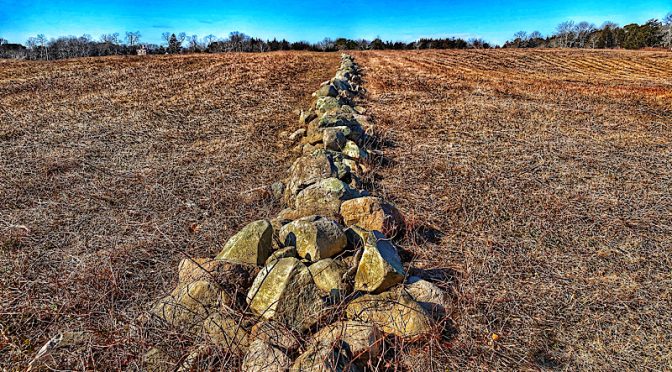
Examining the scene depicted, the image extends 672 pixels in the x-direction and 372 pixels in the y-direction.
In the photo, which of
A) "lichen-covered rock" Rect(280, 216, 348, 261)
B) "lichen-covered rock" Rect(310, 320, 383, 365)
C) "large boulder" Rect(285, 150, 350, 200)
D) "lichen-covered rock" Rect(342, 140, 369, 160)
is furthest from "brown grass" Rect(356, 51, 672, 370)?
"lichen-covered rock" Rect(280, 216, 348, 261)

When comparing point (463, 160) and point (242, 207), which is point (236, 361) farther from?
point (463, 160)

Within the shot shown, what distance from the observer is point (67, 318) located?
2.78 m

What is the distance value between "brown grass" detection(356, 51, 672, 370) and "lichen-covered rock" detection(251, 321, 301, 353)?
793 millimetres

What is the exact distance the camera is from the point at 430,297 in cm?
279

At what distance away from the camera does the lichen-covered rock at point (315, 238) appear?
2.99 meters

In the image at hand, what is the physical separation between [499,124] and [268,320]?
7126 mm

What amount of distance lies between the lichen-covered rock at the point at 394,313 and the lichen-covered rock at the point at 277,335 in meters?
0.42

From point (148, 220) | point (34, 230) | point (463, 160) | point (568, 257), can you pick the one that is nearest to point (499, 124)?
point (463, 160)

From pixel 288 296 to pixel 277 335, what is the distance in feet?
0.84

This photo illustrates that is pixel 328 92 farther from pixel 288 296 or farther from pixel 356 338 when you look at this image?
pixel 356 338

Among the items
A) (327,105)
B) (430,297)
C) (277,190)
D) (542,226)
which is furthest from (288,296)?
(327,105)

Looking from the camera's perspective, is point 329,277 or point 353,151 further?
point 353,151

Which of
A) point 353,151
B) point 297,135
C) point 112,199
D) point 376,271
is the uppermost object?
point 297,135

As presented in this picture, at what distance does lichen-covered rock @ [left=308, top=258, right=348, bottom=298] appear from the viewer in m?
2.71
